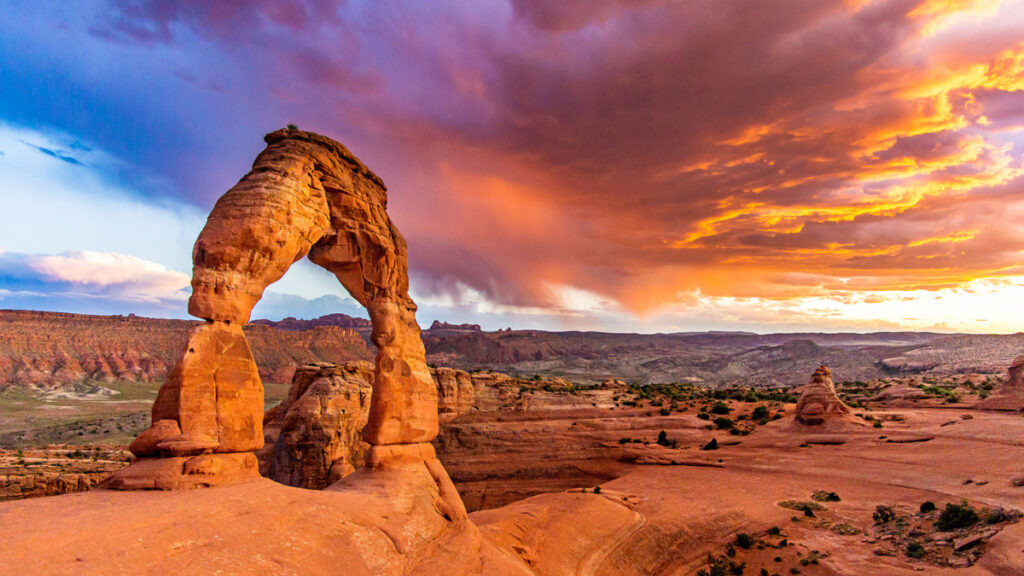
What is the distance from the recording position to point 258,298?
13375 millimetres

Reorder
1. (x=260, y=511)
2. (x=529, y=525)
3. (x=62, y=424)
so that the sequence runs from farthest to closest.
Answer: (x=62, y=424) → (x=529, y=525) → (x=260, y=511)

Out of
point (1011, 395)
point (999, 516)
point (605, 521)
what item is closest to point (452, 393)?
point (605, 521)

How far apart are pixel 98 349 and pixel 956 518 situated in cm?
14344

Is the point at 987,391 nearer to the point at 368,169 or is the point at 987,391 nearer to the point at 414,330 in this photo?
the point at 414,330

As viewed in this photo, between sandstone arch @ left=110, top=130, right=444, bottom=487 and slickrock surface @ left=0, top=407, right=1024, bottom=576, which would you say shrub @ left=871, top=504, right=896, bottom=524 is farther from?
sandstone arch @ left=110, top=130, right=444, bottom=487

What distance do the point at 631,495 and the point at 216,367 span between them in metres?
19.8

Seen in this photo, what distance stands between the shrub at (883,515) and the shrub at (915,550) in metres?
3.30

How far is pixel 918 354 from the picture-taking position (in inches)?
4373

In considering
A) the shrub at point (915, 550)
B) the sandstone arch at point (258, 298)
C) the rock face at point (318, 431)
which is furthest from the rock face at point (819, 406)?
the rock face at point (318, 431)

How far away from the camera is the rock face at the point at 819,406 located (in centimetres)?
3156

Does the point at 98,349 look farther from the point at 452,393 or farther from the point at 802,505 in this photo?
the point at 802,505

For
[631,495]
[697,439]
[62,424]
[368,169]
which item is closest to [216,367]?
[368,169]

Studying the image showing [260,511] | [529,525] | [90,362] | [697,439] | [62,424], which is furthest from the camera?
[90,362]

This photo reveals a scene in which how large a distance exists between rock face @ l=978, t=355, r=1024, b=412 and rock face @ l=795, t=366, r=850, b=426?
1089 cm
